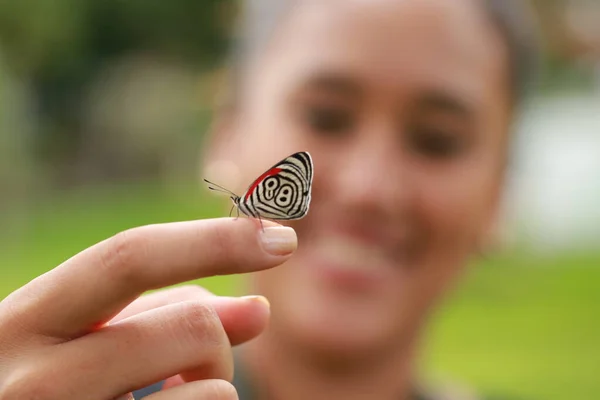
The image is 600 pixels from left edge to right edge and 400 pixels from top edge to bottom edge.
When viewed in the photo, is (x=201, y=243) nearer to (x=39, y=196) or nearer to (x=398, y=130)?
(x=398, y=130)

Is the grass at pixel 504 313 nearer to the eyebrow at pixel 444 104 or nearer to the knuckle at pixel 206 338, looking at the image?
the eyebrow at pixel 444 104

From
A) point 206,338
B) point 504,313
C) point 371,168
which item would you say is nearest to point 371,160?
point 371,168

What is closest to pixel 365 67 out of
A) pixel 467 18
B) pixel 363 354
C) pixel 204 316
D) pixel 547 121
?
pixel 467 18

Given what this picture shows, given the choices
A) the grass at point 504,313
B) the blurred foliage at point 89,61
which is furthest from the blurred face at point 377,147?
the blurred foliage at point 89,61

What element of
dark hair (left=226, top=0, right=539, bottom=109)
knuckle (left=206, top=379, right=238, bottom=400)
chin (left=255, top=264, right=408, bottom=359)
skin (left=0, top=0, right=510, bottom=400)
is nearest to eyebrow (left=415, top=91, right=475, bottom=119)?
skin (left=0, top=0, right=510, bottom=400)

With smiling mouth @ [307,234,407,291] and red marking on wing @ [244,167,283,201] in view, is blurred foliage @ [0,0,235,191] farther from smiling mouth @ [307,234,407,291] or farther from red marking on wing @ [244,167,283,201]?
red marking on wing @ [244,167,283,201]

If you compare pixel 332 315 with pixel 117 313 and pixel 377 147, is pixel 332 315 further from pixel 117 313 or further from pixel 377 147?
pixel 117 313
